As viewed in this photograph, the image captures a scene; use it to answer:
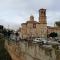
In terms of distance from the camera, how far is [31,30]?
217ft

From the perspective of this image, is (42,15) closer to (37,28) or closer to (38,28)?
(38,28)

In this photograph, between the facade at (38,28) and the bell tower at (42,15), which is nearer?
the bell tower at (42,15)

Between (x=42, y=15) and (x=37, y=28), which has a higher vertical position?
(x=42, y=15)

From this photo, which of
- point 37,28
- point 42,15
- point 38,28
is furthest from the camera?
point 37,28

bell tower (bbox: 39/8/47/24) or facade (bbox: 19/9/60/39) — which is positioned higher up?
bell tower (bbox: 39/8/47/24)

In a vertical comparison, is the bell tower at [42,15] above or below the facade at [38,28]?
above

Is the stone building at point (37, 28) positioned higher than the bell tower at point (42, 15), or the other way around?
the bell tower at point (42, 15)

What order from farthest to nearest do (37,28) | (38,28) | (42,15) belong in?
(37,28), (38,28), (42,15)

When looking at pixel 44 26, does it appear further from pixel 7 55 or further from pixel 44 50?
pixel 44 50

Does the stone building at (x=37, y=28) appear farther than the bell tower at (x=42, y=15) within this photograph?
Yes

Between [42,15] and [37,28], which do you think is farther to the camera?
[37,28]

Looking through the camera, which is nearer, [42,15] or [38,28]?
[42,15]

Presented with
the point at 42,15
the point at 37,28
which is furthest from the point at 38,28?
the point at 42,15

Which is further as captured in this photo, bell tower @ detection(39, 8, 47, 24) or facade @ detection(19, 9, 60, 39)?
facade @ detection(19, 9, 60, 39)
